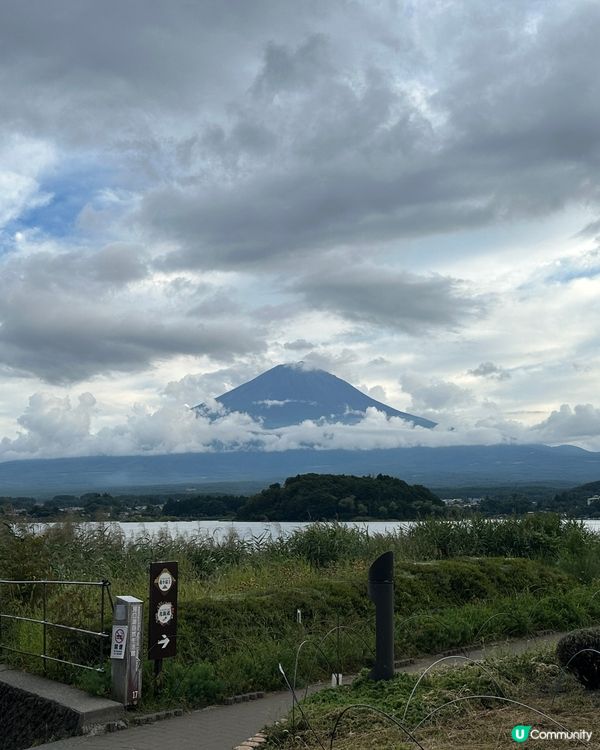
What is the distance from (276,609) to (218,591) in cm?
226

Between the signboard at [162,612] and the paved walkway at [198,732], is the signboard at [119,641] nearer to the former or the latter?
the signboard at [162,612]

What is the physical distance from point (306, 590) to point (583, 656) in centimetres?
477

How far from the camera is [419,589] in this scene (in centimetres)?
1273

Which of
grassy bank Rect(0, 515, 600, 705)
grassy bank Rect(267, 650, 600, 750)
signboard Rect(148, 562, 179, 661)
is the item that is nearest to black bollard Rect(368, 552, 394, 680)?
grassy bank Rect(267, 650, 600, 750)

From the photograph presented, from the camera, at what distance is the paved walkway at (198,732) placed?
7.08 m

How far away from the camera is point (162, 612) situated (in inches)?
335

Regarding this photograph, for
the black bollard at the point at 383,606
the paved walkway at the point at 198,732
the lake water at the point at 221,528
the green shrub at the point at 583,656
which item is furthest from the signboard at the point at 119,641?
the lake water at the point at 221,528

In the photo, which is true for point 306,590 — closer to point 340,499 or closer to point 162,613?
point 162,613

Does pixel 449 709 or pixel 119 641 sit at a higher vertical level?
pixel 119 641

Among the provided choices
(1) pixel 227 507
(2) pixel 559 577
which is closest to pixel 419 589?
(2) pixel 559 577

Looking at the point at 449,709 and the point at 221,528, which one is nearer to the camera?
the point at 449,709

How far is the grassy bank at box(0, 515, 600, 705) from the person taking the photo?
9398 millimetres

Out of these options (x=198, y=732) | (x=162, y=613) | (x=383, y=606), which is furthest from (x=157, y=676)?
(x=383, y=606)

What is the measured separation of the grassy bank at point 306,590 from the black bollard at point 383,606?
1.74 meters
